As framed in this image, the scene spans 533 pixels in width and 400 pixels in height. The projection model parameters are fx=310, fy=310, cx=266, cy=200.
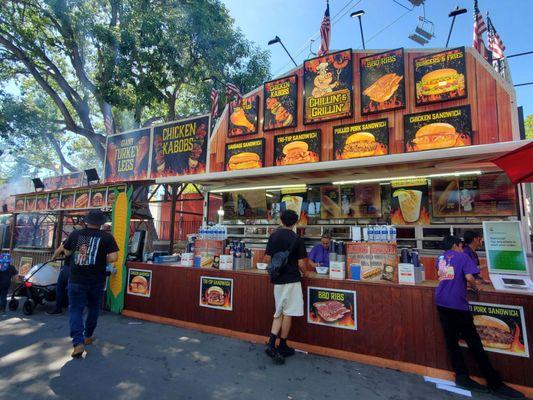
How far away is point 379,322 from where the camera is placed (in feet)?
13.8

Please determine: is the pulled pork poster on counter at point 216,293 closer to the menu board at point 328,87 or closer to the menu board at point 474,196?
the menu board at point 328,87

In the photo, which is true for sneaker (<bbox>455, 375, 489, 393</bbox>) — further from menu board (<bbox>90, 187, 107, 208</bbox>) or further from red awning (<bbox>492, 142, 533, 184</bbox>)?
menu board (<bbox>90, 187, 107, 208</bbox>)

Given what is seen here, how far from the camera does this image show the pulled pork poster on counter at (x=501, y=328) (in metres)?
3.51

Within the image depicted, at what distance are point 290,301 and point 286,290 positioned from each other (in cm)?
16

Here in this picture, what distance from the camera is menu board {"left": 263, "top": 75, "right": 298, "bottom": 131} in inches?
326

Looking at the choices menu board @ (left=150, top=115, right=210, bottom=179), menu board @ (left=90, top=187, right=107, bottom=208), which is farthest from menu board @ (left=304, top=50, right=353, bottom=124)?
menu board @ (left=90, top=187, right=107, bottom=208)

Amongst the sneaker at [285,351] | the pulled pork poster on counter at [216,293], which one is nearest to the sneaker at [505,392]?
the sneaker at [285,351]

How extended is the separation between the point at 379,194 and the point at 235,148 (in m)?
4.13

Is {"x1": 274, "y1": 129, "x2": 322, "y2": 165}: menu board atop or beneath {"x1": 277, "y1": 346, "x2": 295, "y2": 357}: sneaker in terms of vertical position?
atop

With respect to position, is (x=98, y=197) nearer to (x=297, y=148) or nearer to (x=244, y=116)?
(x=244, y=116)

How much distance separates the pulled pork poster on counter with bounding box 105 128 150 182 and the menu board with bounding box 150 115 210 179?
552 mm

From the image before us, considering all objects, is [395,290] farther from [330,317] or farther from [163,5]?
[163,5]

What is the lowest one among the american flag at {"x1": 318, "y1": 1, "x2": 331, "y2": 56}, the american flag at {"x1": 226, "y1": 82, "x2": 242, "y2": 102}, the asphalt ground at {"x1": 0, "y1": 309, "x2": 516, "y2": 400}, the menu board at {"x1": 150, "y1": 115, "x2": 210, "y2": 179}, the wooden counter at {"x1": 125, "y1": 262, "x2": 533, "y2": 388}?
the asphalt ground at {"x1": 0, "y1": 309, "x2": 516, "y2": 400}

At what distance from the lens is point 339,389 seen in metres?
3.48
